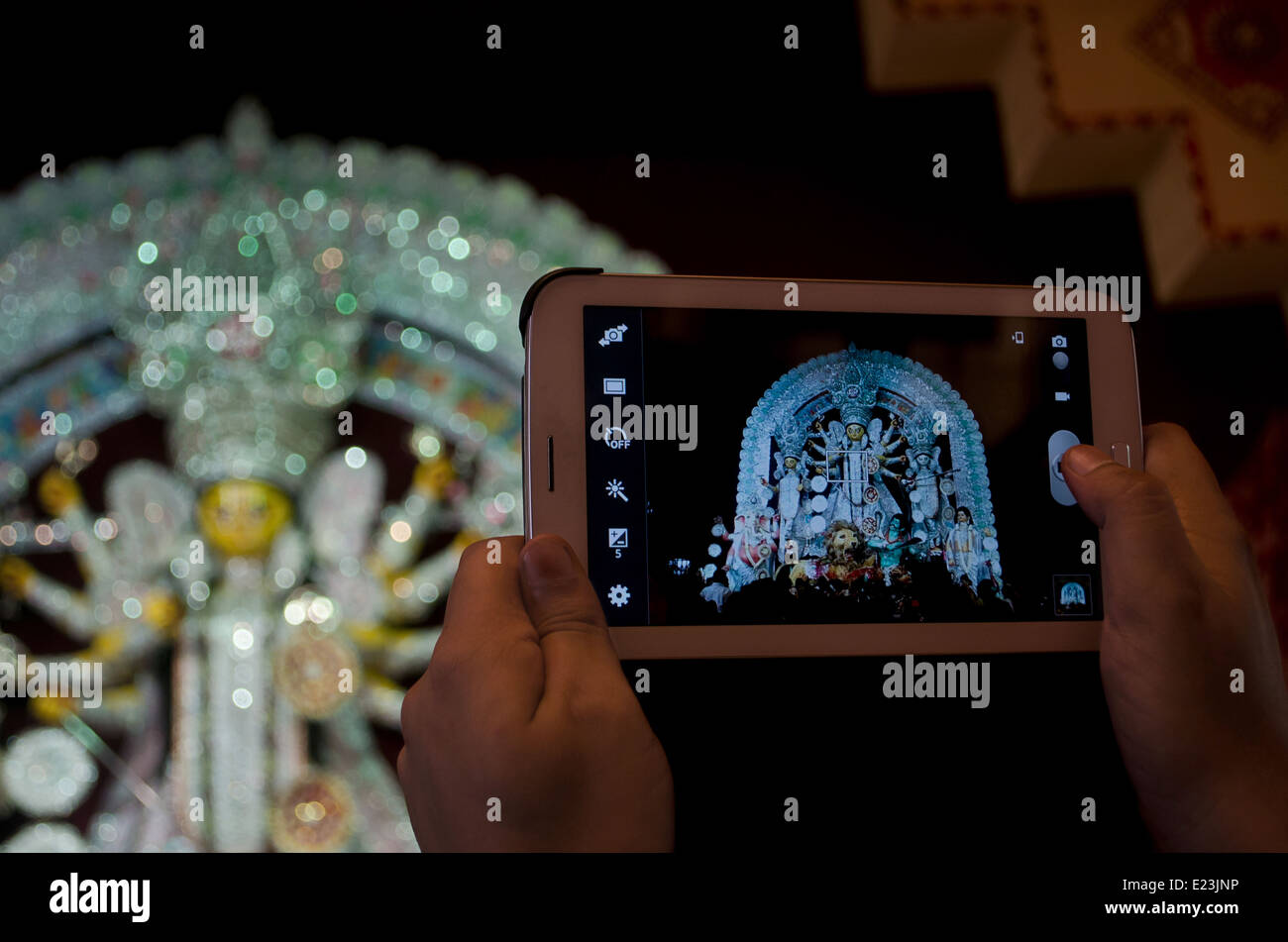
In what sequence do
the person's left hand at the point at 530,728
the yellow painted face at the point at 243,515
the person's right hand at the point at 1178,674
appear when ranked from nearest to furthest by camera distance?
1. the person's left hand at the point at 530,728
2. the person's right hand at the point at 1178,674
3. the yellow painted face at the point at 243,515

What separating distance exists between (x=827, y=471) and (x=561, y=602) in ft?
0.80

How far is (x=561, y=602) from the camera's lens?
0.62 m

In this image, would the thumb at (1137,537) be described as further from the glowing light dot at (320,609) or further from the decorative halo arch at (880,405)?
the glowing light dot at (320,609)

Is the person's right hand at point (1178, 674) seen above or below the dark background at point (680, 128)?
below

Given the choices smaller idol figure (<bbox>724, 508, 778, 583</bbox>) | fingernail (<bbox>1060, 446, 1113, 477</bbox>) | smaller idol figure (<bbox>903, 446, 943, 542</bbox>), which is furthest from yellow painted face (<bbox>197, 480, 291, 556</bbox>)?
fingernail (<bbox>1060, 446, 1113, 477</bbox>)

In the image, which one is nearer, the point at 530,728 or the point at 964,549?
the point at 530,728

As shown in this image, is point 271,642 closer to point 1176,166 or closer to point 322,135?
point 322,135

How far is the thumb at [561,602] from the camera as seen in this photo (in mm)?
612

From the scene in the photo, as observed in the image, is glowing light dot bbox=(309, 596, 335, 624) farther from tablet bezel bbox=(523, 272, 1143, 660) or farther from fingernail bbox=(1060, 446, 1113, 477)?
fingernail bbox=(1060, 446, 1113, 477)

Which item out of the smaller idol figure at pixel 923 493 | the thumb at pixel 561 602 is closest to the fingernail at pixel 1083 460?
the smaller idol figure at pixel 923 493

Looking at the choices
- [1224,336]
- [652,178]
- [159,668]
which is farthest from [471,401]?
[1224,336]

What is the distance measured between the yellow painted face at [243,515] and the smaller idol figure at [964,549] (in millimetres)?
935

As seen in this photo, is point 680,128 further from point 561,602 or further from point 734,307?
point 561,602

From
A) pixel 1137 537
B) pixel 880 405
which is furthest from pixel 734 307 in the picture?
pixel 1137 537
